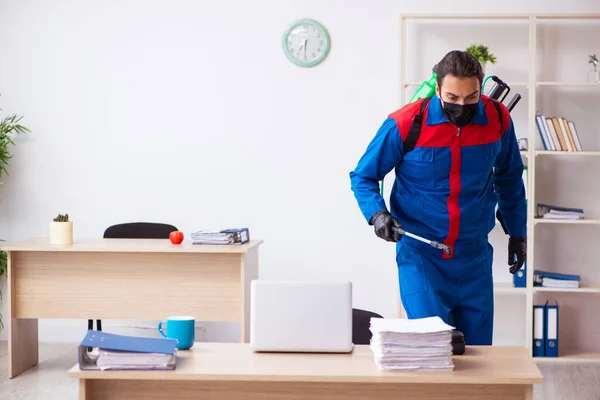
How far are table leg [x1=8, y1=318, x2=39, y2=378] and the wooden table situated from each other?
2474 millimetres

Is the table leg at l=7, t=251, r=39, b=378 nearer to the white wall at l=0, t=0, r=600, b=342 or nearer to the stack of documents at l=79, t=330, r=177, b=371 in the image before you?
the white wall at l=0, t=0, r=600, b=342

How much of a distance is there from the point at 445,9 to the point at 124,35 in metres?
2.09

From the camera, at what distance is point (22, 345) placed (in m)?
4.32

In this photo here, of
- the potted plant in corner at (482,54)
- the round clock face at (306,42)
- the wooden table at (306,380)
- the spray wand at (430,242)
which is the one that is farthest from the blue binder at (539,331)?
the wooden table at (306,380)

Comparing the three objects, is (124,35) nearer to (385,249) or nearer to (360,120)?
(360,120)

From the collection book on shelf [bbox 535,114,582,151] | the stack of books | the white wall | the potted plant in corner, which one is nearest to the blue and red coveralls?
the potted plant in corner

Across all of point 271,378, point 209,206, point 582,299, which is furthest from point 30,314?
point 582,299

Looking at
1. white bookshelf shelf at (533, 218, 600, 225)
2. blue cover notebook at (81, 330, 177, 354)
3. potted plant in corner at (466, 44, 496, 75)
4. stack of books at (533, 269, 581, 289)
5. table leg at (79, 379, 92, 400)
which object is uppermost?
potted plant in corner at (466, 44, 496, 75)

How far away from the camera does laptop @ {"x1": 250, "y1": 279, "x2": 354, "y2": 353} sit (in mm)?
1960

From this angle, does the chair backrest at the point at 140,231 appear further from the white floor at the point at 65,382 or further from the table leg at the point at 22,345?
the white floor at the point at 65,382

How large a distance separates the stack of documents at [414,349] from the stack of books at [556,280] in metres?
3.06

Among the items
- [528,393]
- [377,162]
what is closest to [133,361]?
[528,393]

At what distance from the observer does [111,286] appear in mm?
4090

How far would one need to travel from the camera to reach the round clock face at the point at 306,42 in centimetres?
499
